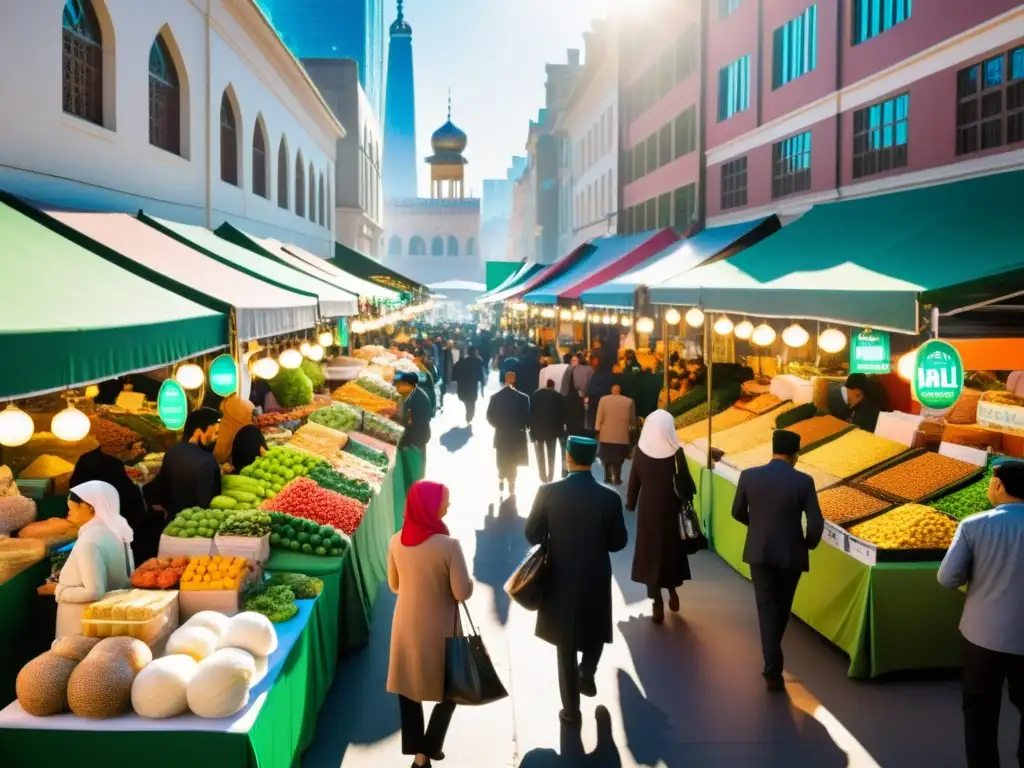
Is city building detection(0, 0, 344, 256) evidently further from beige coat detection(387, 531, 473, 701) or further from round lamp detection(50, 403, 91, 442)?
beige coat detection(387, 531, 473, 701)

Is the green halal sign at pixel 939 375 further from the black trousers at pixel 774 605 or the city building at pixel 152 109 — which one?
the city building at pixel 152 109

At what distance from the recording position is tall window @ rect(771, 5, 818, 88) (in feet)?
60.0

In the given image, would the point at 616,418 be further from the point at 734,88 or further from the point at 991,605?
the point at 734,88

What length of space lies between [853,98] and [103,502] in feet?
48.7

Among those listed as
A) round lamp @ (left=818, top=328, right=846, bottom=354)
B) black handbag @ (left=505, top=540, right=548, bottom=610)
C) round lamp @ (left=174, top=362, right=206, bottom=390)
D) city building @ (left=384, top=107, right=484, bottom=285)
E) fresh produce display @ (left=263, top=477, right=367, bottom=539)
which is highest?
city building @ (left=384, top=107, right=484, bottom=285)

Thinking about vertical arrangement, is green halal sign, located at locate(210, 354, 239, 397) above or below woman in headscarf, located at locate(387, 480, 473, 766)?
above

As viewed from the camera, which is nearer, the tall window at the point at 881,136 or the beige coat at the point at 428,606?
the beige coat at the point at 428,606

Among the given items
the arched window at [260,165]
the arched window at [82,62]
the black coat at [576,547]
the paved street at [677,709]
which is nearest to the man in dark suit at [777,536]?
the paved street at [677,709]

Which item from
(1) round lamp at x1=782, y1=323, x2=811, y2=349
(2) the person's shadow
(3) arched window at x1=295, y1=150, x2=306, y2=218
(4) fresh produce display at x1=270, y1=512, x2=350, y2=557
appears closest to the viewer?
(2) the person's shadow

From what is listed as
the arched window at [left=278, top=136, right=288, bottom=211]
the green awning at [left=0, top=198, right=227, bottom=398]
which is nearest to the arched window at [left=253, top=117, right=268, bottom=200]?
the arched window at [left=278, top=136, right=288, bottom=211]

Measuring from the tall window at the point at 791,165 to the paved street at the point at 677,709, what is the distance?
40.2ft

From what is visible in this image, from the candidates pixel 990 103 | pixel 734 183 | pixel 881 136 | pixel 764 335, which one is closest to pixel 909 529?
pixel 764 335

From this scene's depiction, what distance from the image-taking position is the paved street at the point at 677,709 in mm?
5926

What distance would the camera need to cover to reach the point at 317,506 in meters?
7.73
